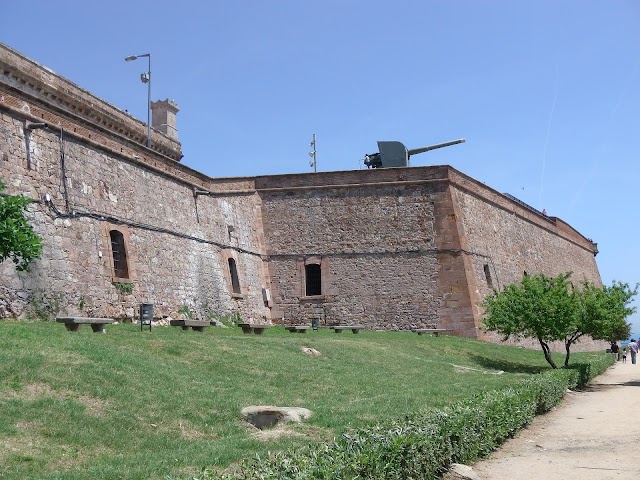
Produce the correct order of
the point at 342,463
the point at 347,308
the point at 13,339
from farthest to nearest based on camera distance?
the point at 347,308
the point at 13,339
the point at 342,463

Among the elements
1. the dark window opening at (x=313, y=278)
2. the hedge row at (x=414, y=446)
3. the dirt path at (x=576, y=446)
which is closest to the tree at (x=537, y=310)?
the dirt path at (x=576, y=446)

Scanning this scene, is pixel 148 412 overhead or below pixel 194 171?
below

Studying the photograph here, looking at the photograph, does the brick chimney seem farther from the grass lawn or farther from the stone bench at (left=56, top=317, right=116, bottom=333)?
the stone bench at (left=56, top=317, right=116, bottom=333)

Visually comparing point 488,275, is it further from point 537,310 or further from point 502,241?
point 537,310

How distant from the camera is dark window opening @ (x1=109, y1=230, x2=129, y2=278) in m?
17.7

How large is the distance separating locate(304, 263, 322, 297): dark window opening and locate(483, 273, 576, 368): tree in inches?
283

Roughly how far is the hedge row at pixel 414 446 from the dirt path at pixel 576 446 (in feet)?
1.04

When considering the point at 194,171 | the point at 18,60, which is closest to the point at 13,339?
the point at 194,171

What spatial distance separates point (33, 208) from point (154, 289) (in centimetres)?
465

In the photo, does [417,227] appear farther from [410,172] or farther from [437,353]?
[437,353]

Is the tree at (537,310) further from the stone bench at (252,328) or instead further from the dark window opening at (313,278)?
the stone bench at (252,328)

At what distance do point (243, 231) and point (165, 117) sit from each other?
11.6m

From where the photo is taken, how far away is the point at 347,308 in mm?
25547

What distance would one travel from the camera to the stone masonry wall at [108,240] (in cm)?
1484
